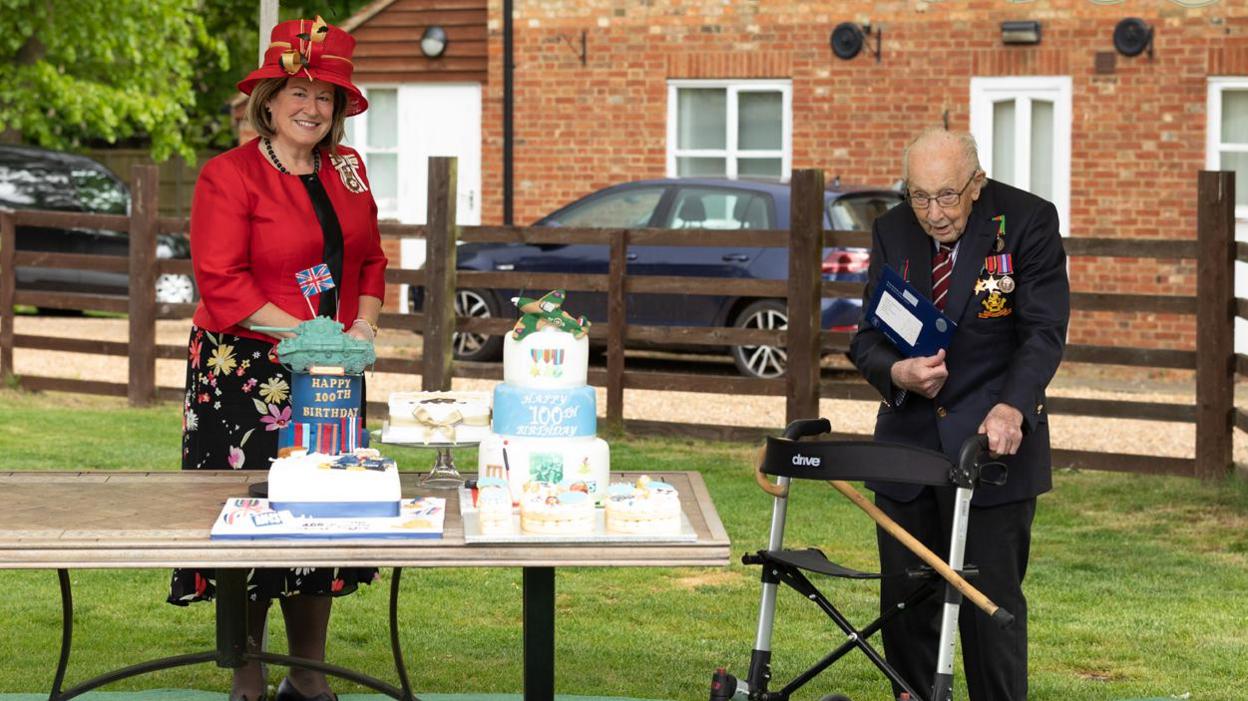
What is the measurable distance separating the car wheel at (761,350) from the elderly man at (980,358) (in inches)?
342

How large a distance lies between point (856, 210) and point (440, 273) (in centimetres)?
369

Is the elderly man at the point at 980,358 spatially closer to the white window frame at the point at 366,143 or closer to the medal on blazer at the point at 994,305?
the medal on blazer at the point at 994,305

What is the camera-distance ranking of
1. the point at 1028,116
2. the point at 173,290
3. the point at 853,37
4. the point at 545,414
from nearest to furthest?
the point at 545,414 < the point at 1028,116 < the point at 853,37 < the point at 173,290

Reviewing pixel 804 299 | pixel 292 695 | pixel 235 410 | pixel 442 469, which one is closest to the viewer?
pixel 442 469

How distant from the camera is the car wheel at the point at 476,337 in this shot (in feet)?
47.0

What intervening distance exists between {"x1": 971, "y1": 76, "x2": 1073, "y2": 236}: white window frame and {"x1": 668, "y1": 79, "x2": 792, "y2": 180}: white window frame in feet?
5.31

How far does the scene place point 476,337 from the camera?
14.8m

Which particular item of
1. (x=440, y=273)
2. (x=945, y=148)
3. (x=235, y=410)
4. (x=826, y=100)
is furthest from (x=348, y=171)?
(x=826, y=100)

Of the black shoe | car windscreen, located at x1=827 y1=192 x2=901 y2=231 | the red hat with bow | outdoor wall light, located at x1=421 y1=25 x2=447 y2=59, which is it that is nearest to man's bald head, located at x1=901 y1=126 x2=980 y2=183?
the red hat with bow

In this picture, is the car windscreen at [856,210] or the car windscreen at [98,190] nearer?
the car windscreen at [856,210]

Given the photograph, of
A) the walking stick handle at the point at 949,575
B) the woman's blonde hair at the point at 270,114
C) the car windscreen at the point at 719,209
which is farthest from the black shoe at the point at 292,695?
the car windscreen at the point at 719,209

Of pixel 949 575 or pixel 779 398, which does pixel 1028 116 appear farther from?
pixel 949 575

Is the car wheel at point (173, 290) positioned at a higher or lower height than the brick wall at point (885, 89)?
lower

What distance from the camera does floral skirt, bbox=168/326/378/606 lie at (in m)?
5.38
